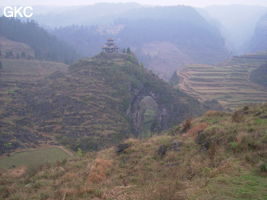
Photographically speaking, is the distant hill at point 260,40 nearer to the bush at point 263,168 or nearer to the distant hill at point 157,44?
the distant hill at point 157,44

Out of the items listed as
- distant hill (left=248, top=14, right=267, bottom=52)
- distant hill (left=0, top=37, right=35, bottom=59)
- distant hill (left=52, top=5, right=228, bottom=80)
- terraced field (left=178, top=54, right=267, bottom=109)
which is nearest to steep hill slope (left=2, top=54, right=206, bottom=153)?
terraced field (left=178, top=54, right=267, bottom=109)

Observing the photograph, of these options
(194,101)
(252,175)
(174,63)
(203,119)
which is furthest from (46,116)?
(174,63)

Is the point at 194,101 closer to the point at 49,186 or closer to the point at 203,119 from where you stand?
the point at 203,119

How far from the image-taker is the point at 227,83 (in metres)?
63.5

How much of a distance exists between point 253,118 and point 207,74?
63.0 metres

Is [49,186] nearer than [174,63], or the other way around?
[49,186]

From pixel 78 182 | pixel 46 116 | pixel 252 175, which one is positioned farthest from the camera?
pixel 46 116

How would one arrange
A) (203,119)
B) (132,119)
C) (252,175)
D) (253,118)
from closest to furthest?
(252,175) → (253,118) → (203,119) → (132,119)

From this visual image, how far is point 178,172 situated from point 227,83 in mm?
58470

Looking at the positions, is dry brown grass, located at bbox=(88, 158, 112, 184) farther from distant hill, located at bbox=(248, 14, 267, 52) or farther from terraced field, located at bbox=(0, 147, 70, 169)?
distant hill, located at bbox=(248, 14, 267, 52)

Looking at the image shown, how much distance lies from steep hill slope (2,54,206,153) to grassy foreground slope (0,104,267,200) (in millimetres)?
19942

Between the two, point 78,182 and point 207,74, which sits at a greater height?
point 78,182

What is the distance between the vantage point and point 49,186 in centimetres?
1002

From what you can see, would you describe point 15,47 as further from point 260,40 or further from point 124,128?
point 260,40
